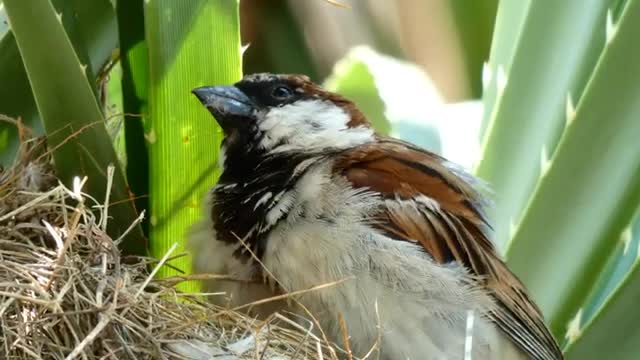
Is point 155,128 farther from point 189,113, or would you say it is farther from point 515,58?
point 515,58

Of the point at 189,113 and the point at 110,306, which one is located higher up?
the point at 189,113

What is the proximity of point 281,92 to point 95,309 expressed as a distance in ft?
1.93

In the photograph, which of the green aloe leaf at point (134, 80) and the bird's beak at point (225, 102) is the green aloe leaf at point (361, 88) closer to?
the bird's beak at point (225, 102)

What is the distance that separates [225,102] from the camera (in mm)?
1884

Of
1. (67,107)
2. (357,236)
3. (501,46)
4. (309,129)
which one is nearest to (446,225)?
(357,236)

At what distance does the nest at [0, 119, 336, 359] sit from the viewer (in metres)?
1.51

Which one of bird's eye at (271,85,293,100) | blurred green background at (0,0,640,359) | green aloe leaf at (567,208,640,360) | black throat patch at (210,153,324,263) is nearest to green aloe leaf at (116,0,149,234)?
blurred green background at (0,0,640,359)

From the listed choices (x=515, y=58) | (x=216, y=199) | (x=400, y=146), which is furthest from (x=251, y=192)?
(x=515, y=58)

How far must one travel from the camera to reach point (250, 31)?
11.0 ft

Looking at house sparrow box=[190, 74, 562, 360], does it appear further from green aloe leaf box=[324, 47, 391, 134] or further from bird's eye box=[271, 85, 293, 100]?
green aloe leaf box=[324, 47, 391, 134]

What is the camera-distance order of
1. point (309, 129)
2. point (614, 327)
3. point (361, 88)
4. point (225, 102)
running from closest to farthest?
point (614, 327)
point (225, 102)
point (309, 129)
point (361, 88)

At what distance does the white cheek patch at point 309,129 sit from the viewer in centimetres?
195

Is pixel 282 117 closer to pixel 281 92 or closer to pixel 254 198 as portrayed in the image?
pixel 281 92

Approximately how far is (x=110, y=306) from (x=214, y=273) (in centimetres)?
30
